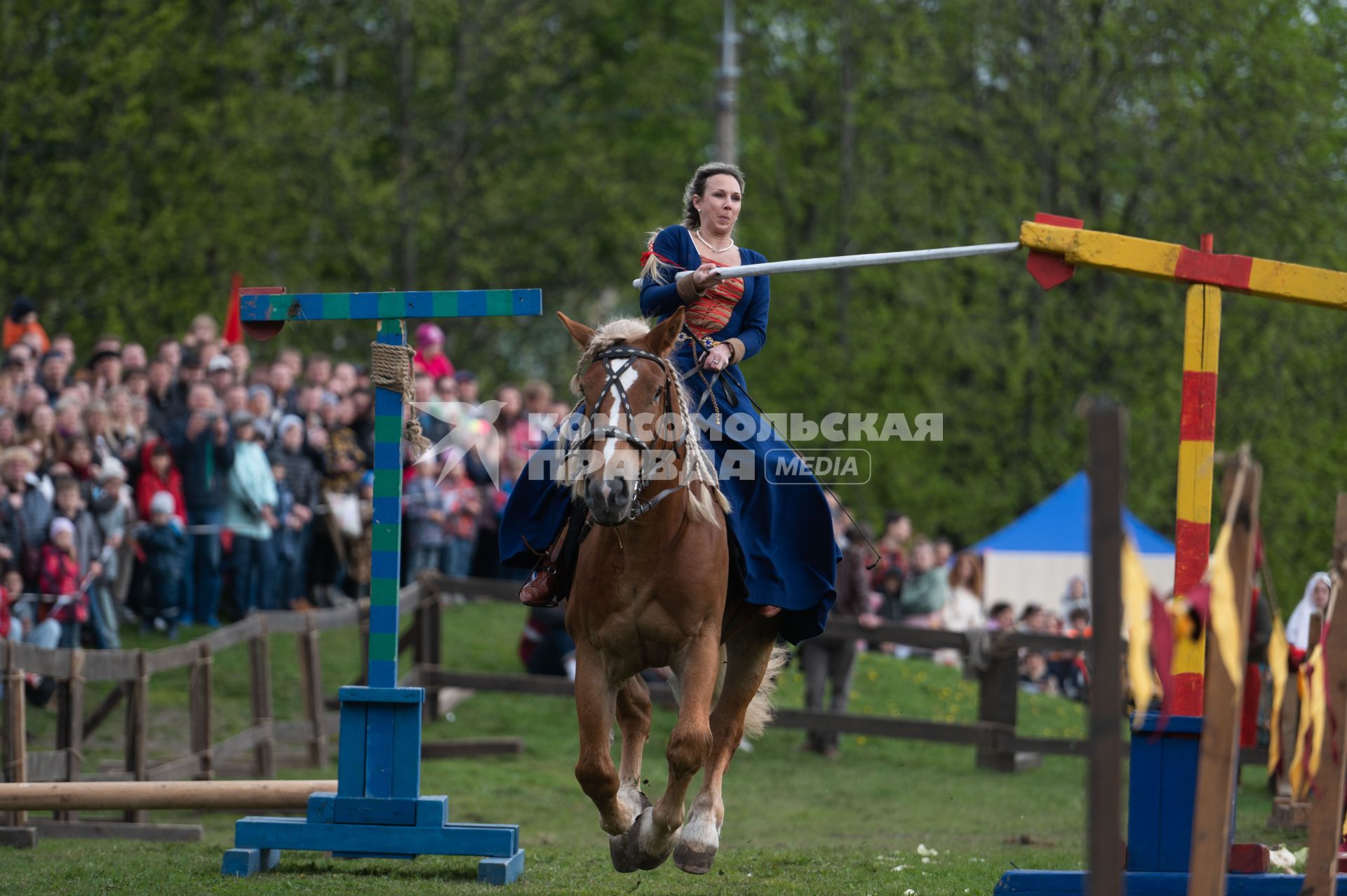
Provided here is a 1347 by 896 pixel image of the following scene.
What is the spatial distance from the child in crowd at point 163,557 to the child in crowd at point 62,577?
1575 millimetres

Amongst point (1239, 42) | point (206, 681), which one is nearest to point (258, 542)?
point (206, 681)

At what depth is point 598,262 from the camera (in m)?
26.8

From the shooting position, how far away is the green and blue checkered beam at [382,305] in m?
7.08

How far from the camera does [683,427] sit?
6.26 meters

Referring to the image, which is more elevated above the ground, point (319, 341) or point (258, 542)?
point (319, 341)

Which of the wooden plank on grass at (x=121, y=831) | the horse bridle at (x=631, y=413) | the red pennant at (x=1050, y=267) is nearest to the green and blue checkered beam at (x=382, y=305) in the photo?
the horse bridle at (x=631, y=413)

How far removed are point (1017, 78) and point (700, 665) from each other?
60.7ft

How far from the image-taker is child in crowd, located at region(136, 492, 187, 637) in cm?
1363

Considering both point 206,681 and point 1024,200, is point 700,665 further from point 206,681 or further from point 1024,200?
point 1024,200

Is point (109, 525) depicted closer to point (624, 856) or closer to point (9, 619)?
point (9, 619)

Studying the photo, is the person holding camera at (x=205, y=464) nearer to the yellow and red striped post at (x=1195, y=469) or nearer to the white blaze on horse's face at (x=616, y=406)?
the white blaze on horse's face at (x=616, y=406)

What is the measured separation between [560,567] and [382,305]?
156 cm

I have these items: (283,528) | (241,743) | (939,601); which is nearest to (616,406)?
(241,743)

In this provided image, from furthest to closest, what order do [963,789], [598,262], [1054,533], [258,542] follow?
1. [598,262]
2. [1054,533]
3. [258,542]
4. [963,789]
